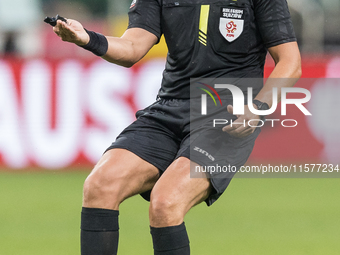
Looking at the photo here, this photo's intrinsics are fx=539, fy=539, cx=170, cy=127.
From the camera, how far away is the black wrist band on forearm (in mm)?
2547

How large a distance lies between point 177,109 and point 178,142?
0.54 feet

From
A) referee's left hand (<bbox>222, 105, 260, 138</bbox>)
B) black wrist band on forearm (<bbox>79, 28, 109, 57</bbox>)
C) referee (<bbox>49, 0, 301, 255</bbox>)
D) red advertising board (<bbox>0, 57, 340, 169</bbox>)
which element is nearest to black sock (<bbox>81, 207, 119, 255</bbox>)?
referee (<bbox>49, 0, 301, 255</bbox>)

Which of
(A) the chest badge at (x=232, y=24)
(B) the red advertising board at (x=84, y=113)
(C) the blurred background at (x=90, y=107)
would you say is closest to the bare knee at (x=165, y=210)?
(A) the chest badge at (x=232, y=24)

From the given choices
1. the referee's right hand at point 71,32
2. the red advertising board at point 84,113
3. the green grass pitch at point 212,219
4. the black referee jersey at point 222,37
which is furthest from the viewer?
the red advertising board at point 84,113

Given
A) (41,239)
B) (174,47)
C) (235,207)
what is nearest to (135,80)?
(235,207)

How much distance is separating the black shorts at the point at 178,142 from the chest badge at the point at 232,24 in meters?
0.39

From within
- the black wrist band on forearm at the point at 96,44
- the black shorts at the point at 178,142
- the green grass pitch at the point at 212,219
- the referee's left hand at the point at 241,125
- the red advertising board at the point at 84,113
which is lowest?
the green grass pitch at the point at 212,219

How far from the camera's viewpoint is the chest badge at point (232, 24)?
2.69m

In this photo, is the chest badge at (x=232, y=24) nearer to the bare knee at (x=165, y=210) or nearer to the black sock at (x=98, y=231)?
the bare knee at (x=165, y=210)

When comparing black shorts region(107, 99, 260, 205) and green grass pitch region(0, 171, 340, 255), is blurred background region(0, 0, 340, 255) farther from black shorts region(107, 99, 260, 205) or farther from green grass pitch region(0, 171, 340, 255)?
black shorts region(107, 99, 260, 205)

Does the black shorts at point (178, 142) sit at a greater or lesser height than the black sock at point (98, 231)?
greater

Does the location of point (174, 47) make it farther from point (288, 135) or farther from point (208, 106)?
point (288, 135)

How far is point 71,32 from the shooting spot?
7.94ft

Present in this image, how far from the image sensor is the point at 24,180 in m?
6.36
